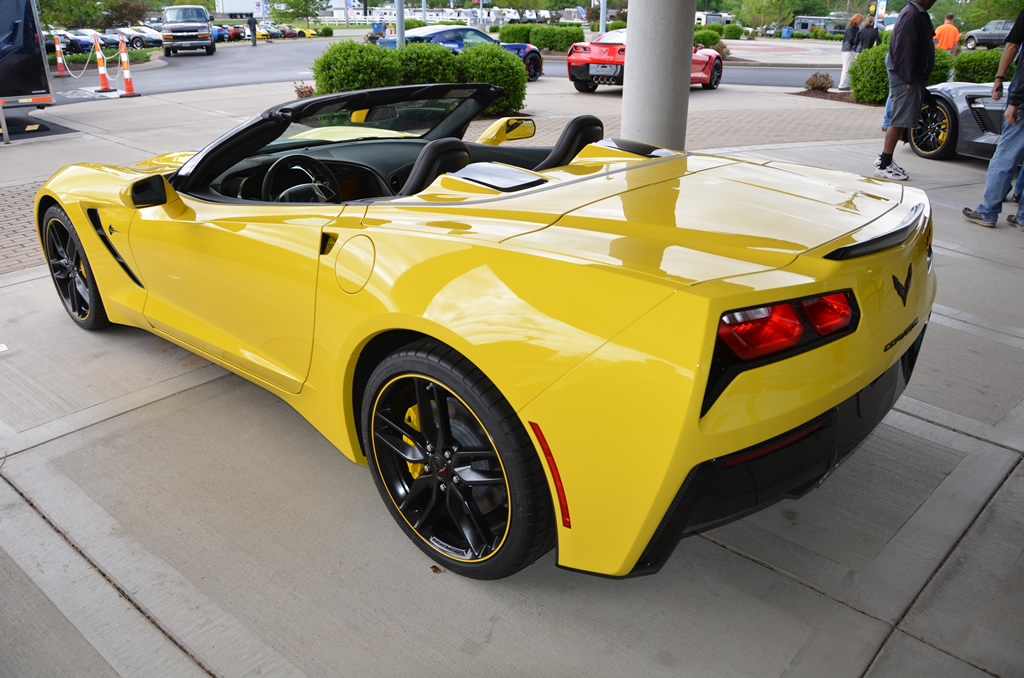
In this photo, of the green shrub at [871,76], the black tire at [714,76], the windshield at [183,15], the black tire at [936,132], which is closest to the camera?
the black tire at [936,132]

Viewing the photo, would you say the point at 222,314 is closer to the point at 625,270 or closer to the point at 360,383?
the point at 360,383

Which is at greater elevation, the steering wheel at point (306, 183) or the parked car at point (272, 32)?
the parked car at point (272, 32)

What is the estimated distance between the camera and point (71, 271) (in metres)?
4.00

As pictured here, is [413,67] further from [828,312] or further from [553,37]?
[553,37]

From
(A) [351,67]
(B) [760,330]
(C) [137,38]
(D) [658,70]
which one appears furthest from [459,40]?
(C) [137,38]

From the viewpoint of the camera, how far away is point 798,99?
50.3 ft

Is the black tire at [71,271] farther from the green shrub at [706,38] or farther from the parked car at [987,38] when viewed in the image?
the parked car at [987,38]

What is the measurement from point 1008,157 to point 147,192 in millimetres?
6129

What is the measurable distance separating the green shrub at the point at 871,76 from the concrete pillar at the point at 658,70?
31.6 feet

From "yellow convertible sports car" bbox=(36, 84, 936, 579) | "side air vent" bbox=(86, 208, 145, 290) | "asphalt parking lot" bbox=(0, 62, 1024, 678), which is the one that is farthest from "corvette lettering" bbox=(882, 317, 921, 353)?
"side air vent" bbox=(86, 208, 145, 290)

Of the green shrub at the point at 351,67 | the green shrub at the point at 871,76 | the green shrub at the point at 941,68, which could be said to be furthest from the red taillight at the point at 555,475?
the green shrub at the point at 871,76

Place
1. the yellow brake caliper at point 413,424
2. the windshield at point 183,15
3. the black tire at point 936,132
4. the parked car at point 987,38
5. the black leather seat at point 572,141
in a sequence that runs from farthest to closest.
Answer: the parked car at point 987,38 < the windshield at point 183,15 < the black tire at point 936,132 < the black leather seat at point 572,141 < the yellow brake caliper at point 413,424

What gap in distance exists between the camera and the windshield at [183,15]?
96.3 feet

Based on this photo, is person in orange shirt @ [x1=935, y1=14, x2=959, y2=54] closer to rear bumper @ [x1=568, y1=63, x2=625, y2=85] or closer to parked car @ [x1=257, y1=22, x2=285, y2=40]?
rear bumper @ [x1=568, y1=63, x2=625, y2=85]
